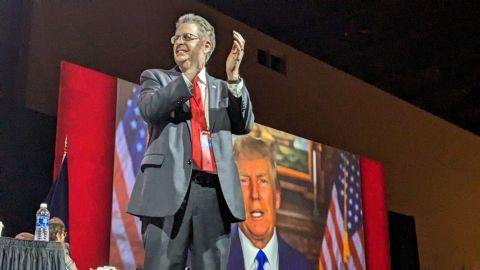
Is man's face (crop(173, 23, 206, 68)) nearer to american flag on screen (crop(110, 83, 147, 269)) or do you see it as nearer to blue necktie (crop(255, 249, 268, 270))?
american flag on screen (crop(110, 83, 147, 269))

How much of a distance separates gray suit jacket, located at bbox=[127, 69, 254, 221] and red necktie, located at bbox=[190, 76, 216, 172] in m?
0.01

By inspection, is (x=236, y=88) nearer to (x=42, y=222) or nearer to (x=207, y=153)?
(x=207, y=153)

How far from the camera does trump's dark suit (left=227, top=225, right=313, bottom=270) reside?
4.50 metres

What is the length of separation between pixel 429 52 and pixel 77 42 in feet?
12.8

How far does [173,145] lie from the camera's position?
4.94 feet

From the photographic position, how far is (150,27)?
15.9 ft

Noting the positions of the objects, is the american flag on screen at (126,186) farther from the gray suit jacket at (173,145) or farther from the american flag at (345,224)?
the gray suit jacket at (173,145)

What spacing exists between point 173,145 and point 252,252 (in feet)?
10.5

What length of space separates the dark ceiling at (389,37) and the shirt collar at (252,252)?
6.72 ft

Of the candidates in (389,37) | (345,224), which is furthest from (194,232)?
(389,37)

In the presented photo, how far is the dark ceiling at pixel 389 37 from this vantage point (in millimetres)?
5707

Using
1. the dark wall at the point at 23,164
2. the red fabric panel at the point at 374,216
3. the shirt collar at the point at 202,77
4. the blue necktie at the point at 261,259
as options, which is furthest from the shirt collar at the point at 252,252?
the shirt collar at the point at 202,77

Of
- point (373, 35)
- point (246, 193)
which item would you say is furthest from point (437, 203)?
point (246, 193)

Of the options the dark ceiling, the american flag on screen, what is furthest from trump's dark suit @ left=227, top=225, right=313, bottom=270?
the dark ceiling
